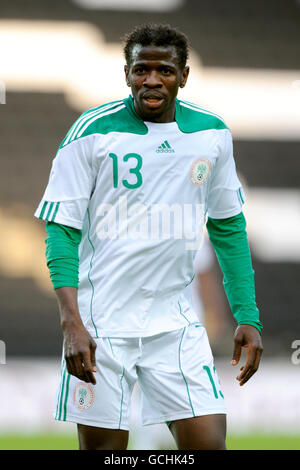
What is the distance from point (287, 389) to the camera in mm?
7512

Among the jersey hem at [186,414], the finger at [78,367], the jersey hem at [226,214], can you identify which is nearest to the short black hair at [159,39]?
the jersey hem at [226,214]

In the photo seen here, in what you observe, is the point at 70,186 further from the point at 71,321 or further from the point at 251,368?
the point at 251,368

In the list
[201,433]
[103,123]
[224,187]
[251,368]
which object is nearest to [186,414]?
[201,433]

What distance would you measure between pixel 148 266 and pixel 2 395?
4.42m

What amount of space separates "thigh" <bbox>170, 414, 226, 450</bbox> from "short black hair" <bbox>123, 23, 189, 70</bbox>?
1.22m

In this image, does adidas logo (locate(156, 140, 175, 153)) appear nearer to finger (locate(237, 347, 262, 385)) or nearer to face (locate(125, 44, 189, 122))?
face (locate(125, 44, 189, 122))

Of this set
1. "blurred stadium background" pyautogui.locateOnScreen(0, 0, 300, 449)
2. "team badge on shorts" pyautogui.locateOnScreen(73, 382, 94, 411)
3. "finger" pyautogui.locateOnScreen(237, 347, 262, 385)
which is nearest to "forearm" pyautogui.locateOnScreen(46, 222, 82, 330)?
"team badge on shorts" pyautogui.locateOnScreen(73, 382, 94, 411)

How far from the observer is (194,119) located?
340 cm

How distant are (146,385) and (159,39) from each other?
118 cm

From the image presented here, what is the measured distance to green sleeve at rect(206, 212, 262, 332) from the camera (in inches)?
135

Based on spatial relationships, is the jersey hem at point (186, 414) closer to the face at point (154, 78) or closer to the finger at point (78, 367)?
the finger at point (78, 367)

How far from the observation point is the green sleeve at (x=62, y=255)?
3102mm

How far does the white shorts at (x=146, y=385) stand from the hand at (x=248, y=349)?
0.34ft

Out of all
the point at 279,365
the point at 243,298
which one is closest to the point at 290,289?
the point at 279,365
